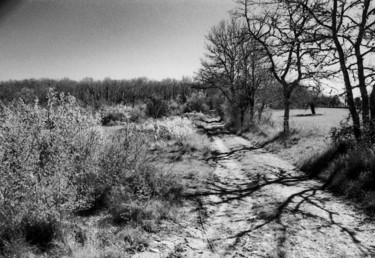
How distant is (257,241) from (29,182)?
13.6 feet

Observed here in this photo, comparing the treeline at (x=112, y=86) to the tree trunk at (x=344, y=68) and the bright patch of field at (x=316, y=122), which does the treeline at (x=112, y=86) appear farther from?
the tree trunk at (x=344, y=68)

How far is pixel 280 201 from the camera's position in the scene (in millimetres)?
5941

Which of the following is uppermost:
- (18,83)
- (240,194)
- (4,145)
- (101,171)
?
(18,83)

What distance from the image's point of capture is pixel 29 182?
3807 millimetres

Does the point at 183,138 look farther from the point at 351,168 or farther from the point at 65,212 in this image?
the point at 65,212

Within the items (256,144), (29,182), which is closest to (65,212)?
(29,182)

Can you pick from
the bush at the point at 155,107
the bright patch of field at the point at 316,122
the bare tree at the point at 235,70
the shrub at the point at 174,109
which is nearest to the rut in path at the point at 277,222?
the bright patch of field at the point at 316,122

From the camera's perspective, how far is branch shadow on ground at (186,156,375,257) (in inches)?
176

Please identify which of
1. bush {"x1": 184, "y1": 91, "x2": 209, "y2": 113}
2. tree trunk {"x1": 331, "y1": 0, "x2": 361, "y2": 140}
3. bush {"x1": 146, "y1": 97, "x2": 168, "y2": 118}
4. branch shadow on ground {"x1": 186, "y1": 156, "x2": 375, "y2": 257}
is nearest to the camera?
branch shadow on ground {"x1": 186, "y1": 156, "x2": 375, "y2": 257}

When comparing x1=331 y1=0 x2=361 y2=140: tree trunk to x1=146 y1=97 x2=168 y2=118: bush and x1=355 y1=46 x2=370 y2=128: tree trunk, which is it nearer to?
x1=355 y1=46 x2=370 y2=128: tree trunk

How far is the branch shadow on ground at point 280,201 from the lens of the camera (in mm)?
4462

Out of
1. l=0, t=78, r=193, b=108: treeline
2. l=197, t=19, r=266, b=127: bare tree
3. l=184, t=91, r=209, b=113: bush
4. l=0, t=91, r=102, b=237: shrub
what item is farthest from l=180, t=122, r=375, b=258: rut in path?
l=0, t=78, r=193, b=108: treeline

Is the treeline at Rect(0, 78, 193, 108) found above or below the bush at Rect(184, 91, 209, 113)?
above

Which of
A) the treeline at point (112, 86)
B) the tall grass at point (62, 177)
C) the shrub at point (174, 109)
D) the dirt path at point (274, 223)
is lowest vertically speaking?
A: the dirt path at point (274, 223)
